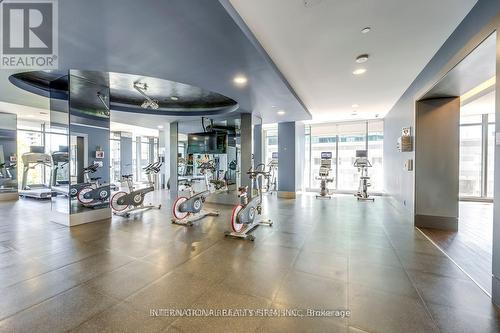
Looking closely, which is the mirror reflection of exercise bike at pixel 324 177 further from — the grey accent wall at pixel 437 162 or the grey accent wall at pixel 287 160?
the grey accent wall at pixel 437 162

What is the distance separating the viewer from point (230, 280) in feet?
8.09

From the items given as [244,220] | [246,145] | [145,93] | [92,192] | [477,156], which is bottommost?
[244,220]

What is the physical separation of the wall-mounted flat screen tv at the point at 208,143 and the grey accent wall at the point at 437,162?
5.85 meters

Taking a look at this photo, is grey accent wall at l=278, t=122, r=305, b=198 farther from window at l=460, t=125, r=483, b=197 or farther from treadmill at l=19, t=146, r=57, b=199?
treadmill at l=19, t=146, r=57, b=199

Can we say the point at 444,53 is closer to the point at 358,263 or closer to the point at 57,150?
the point at 358,263

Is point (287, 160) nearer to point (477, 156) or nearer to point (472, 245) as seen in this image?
point (472, 245)

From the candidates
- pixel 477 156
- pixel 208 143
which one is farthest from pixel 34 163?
pixel 477 156

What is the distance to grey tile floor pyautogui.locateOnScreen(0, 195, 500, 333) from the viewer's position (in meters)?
1.83

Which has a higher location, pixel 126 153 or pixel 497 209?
pixel 126 153

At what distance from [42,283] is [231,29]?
3.51 meters

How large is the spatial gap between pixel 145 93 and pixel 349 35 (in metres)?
5.07

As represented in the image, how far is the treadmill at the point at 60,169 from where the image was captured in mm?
4633

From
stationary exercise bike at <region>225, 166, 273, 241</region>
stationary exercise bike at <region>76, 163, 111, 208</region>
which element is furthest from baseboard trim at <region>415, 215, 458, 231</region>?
stationary exercise bike at <region>76, 163, 111, 208</region>

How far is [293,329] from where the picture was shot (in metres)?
1.75
